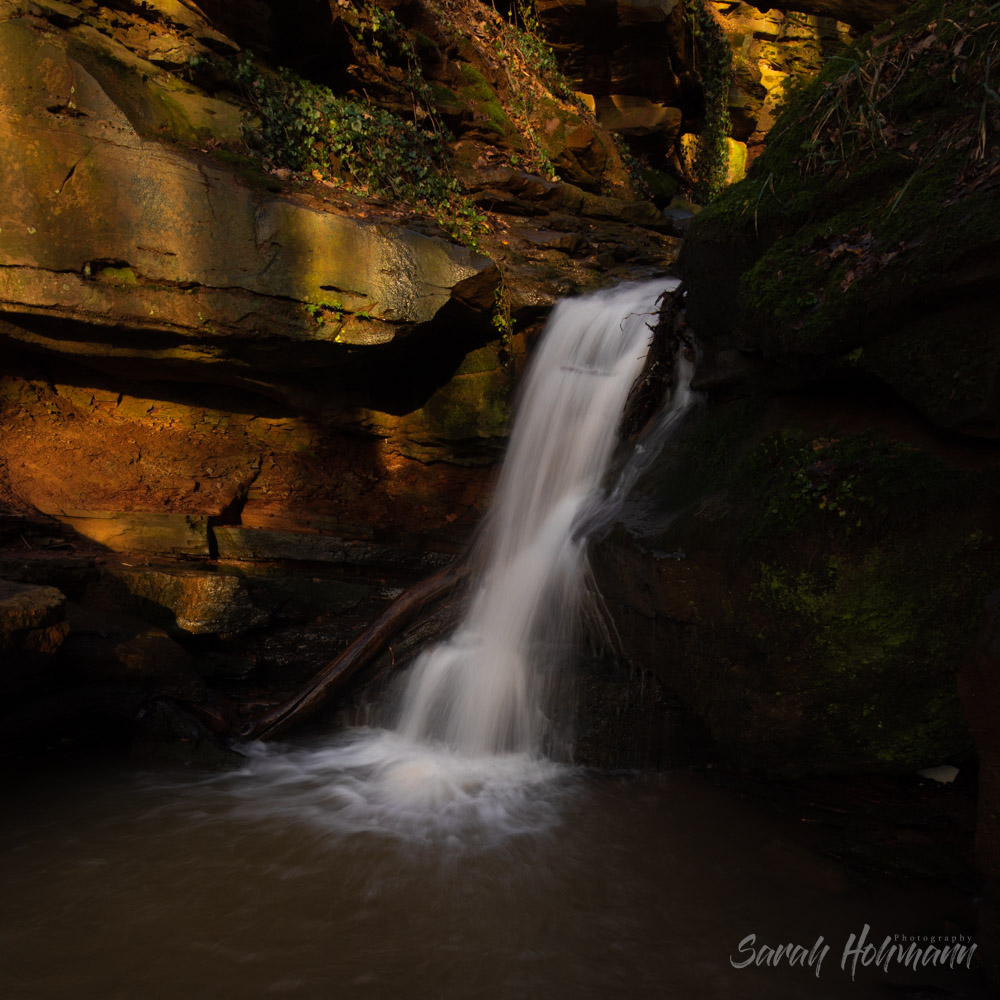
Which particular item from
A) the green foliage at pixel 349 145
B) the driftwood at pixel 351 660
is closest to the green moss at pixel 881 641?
the driftwood at pixel 351 660

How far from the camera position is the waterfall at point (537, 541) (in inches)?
191

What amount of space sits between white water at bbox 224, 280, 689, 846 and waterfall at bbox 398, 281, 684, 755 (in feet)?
0.04

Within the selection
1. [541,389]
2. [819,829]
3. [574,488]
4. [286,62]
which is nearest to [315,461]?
[541,389]

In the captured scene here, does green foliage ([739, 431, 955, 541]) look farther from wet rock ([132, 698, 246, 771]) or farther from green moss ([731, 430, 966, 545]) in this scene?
wet rock ([132, 698, 246, 771])

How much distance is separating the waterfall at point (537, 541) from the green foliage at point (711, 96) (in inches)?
431

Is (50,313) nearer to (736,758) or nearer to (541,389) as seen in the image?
(541,389)

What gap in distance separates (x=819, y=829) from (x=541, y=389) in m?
4.70

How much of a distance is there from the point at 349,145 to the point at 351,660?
6044 mm

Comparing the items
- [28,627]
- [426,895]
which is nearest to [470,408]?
[28,627]

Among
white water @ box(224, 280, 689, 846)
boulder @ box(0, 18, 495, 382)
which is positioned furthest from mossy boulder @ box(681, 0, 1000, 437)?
boulder @ box(0, 18, 495, 382)

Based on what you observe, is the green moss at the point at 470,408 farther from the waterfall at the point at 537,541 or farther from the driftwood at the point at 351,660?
the driftwood at the point at 351,660

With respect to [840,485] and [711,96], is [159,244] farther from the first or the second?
[711,96]

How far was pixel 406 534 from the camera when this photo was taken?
751cm

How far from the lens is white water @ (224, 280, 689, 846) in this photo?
405cm
